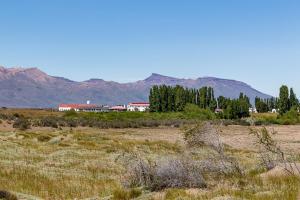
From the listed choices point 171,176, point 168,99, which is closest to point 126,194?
point 171,176

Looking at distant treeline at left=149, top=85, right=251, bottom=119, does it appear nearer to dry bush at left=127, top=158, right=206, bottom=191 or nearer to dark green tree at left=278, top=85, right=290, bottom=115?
dark green tree at left=278, top=85, right=290, bottom=115

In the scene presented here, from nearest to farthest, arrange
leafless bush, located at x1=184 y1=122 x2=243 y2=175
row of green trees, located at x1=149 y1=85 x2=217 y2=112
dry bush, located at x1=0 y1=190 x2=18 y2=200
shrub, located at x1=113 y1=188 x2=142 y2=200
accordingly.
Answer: dry bush, located at x1=0 y1=190 x2=18 y2=200, shrub, located at x1=113 y1=188 x2=142 y2=200, leafless bush, located at x1=184 y1=122 x2=243 y2=175, row of green trees, located at x1=149 y1=85 x2=217 y2=112

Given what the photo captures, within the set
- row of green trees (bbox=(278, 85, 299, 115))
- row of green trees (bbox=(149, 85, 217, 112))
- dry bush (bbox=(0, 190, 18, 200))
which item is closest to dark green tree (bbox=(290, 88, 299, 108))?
row of green trees (bbox=(278, 85, 299, 115))

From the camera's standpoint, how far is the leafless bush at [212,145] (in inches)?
665

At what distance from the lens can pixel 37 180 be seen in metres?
19.5

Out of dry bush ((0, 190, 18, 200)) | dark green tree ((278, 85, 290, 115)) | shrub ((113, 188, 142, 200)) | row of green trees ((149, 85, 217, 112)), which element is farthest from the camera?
row of green trees ((149, 85, 217, 112))

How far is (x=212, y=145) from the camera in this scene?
59.0ft

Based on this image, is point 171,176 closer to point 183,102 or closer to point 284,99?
point 183,102

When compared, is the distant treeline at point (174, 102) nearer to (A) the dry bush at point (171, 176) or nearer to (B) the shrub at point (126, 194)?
(A) the dry bush at point (171, 176)

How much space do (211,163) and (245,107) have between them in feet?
481

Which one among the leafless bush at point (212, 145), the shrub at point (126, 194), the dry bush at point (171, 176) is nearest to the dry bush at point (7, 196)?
the shrub at point (126, 194)

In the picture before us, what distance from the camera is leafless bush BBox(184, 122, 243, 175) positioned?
16891 mm

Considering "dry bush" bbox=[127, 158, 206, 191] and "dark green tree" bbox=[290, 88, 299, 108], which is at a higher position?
"dark green tree" bbox=[290, 88, 299, 108]

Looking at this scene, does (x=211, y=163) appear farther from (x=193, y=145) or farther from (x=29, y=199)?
(x=29, y=199)
